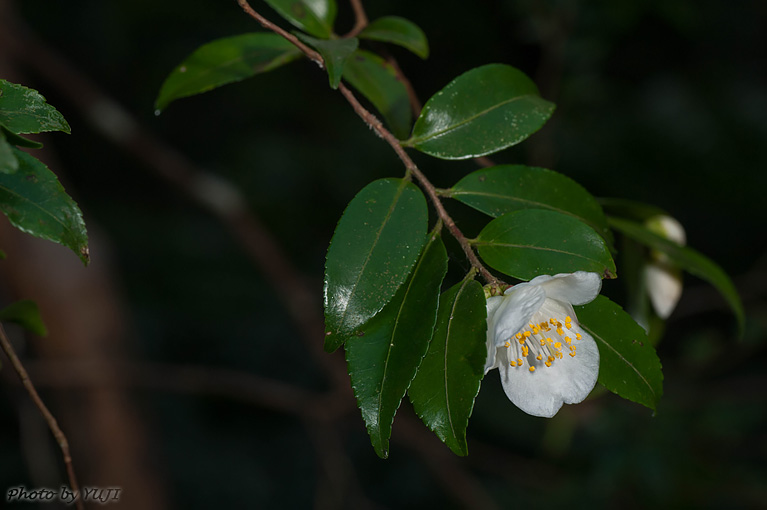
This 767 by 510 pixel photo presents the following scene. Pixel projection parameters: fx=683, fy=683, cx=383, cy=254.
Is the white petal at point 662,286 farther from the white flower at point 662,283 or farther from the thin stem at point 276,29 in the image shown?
the thin stem at point 276,29

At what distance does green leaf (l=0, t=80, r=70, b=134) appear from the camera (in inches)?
27.4

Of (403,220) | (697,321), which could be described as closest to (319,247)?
(697,321)

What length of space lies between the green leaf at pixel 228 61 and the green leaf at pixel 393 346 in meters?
0.43

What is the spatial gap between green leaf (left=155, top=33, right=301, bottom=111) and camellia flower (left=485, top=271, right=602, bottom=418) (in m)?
0.52

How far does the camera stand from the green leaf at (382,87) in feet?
3.24

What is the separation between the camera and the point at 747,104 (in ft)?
11.9

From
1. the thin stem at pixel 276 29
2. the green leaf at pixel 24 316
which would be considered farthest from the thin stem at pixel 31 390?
the thin stem at pixel 276 29

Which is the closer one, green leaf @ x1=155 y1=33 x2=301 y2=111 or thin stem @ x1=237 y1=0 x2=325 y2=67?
thin stem @ x1=237 y1=0 x2=325 y2=67

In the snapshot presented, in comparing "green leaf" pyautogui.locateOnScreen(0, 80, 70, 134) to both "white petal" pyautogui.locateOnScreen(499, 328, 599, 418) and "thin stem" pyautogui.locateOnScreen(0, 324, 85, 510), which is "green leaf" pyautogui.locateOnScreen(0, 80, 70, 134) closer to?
"thin stem" pyautogui.locateOnScreen(0, 324, 85, 510)

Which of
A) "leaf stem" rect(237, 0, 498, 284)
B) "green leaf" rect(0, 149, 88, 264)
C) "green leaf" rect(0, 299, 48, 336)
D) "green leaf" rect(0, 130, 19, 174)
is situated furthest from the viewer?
"green leaf" rect(0, 299, 48, 336)

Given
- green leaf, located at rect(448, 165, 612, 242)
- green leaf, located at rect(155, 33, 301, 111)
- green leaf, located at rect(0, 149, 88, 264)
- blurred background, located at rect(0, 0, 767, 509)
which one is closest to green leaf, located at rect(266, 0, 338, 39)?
green leaf, located at rect(155, 33, 301, 111)

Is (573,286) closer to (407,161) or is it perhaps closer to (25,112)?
(407,161)

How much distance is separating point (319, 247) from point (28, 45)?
1834 mm

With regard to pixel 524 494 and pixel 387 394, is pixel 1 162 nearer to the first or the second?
pixel 387 394
